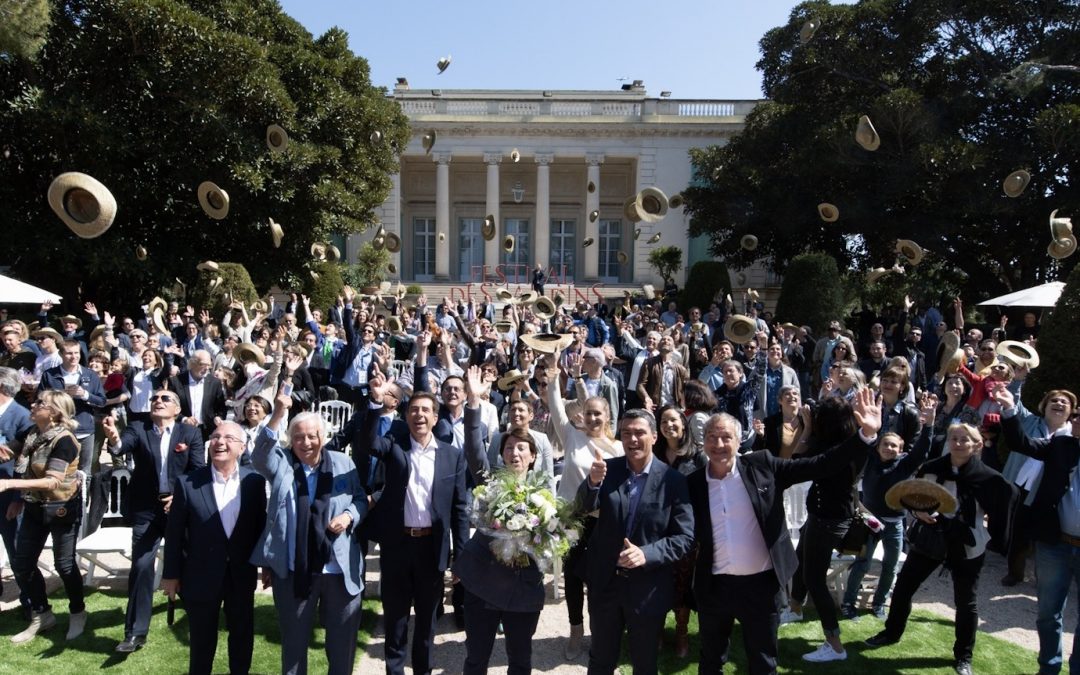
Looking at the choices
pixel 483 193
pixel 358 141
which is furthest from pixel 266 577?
pixel 483 193

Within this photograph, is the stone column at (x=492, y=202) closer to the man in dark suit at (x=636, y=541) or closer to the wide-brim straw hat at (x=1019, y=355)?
the wide-brim straw hat at (x=1019, y=355)

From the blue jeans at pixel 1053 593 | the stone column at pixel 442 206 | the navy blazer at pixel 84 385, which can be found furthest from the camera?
the stone column at pixel 442 206

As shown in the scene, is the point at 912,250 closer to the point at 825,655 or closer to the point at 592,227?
the point at 825,655

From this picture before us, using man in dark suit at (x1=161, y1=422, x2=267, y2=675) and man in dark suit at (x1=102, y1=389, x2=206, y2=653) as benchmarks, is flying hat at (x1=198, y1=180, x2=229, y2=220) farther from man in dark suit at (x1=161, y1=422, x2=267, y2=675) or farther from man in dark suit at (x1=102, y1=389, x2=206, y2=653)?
man in dark suit at (x1=161, y1=422, x2=267, y2=675)

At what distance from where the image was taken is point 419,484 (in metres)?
4.26

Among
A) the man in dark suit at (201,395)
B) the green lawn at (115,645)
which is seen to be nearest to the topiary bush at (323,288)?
the man in dark suit at (201,395)

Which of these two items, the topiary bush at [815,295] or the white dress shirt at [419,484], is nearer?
the white dress shirt at [419,484]

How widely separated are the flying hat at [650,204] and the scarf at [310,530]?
9.82 m

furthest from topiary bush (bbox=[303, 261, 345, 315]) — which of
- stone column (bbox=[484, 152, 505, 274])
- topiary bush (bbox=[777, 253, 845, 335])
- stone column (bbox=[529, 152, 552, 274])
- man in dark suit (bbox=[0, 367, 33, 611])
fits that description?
stone column (bbox=[529, 152, 552, 274])

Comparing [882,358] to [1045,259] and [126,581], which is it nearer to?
[126,581]

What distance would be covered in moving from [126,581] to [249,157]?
13560 millimetres

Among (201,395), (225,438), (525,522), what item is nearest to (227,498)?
(225,438)

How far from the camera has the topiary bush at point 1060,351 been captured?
279 inches

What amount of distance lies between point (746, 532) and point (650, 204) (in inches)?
411
